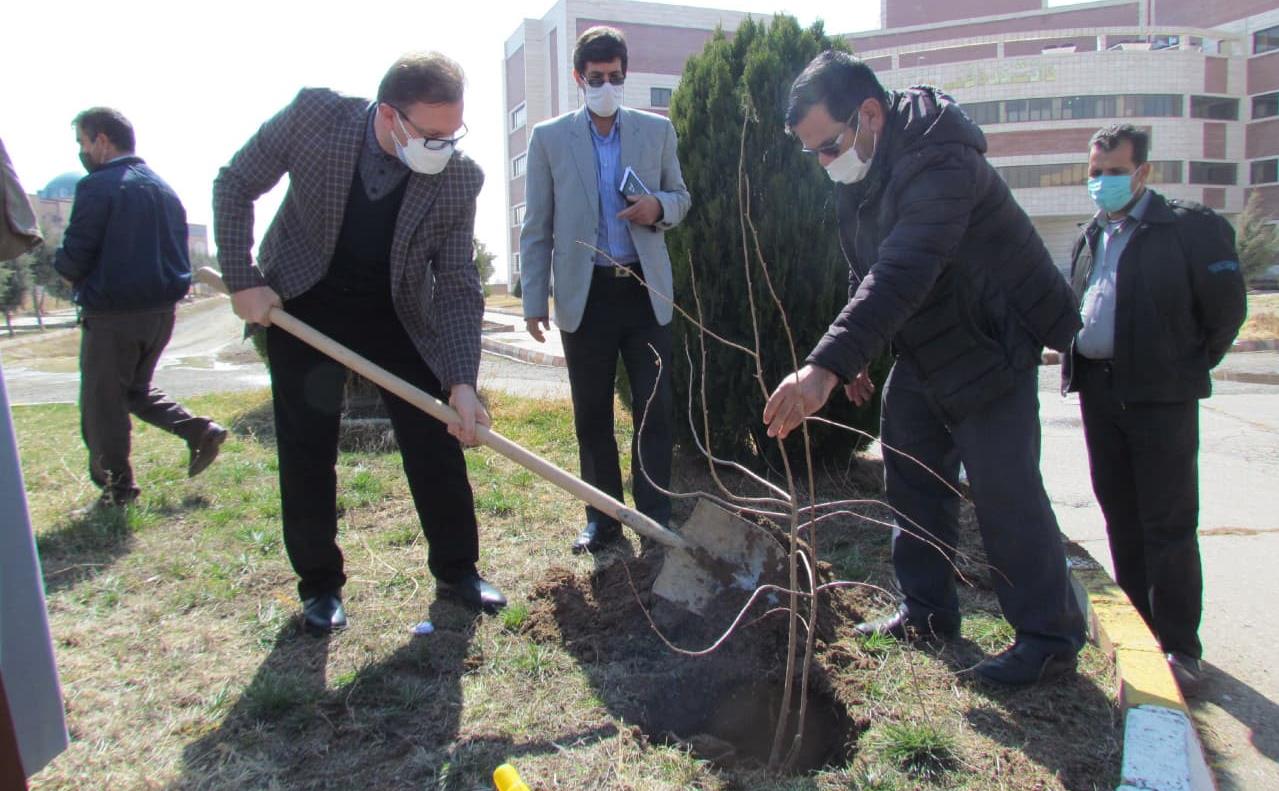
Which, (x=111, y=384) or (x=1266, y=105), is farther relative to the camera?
(x=1266, y=105)

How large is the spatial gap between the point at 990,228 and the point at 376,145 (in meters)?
1.99

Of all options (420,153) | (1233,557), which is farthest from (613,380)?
(1233,557)

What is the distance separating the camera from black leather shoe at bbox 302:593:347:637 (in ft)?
9.70

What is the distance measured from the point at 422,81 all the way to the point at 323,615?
182 centimetres

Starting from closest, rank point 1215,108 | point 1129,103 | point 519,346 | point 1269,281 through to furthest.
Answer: point 519,346 < point 1269,281 < point 1129,103 < point 1215,108

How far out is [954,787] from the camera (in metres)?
2.06

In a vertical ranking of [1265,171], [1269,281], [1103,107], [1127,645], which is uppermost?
[1103,107]

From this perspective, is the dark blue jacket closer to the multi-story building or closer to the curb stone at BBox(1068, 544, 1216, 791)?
the curb stone at BBox(1068, 544, 1216, 791)

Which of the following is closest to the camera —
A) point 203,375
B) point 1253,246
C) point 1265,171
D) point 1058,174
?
point 203,375

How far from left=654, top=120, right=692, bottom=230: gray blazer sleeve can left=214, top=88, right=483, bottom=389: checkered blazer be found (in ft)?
3.02

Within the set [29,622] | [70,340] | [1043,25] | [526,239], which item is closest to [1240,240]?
[526,239]

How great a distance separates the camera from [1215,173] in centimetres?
4678

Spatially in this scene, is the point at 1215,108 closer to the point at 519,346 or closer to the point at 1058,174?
the point at 1058,174

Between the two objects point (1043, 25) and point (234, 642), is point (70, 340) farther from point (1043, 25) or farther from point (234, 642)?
point (1043, 25)
